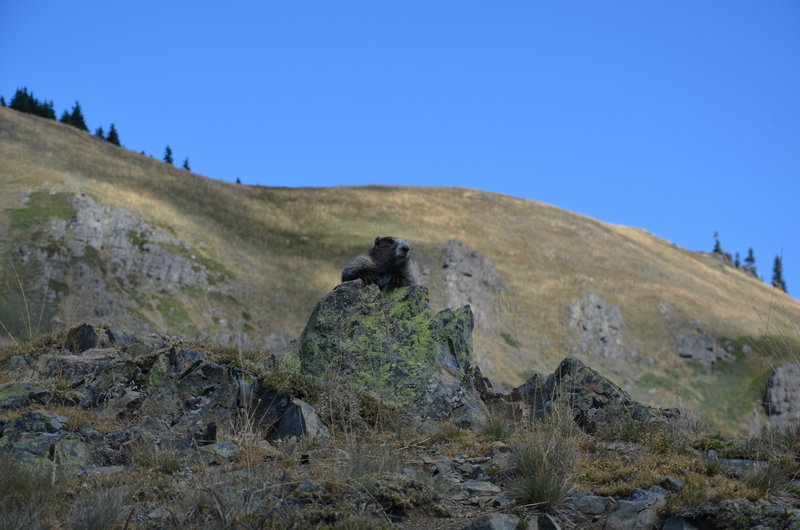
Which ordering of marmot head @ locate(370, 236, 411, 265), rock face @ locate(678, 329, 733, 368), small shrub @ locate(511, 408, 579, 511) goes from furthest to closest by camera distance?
rock face @ locate(678, 329, 733, 368) < marmot head @ locate(370, 236, 411, 265) < small shrub @ locate(511, 408, 579, 511)

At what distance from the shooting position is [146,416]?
874 centimetres

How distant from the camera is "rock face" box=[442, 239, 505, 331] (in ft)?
217

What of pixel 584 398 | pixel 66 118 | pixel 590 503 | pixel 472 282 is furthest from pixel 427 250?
pixel 66 118

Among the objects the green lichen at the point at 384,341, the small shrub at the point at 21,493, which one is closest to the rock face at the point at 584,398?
the green lichen at the point at 384,341

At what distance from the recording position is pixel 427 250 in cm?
7200

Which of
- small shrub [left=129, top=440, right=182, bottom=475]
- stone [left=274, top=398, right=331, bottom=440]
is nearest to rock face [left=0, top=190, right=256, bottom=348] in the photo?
stone [left=274, top=398, right=331, bottom=440]

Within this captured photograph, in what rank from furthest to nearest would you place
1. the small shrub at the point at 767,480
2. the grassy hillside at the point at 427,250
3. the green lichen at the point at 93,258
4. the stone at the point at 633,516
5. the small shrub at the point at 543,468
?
the grassy hillside at the point at 427,250
the green lichen at the point at 93,258
the small shrub at the point at 767,480
the small shrub at the point at 543,468
the stone at the point at 633,516

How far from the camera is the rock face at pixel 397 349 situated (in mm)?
9586

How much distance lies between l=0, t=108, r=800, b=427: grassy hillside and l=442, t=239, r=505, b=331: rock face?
4.44 ft

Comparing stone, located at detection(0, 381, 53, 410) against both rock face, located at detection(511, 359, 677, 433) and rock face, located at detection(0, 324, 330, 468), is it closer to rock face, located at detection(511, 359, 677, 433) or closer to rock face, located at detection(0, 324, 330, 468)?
rock face, located at detection(0, 324, 330, 468)

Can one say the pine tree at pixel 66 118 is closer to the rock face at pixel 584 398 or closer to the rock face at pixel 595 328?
the rock face at pixel 595 328

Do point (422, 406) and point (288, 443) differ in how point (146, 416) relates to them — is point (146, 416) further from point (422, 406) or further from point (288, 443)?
point (422, 406)

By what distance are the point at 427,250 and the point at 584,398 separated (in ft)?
205

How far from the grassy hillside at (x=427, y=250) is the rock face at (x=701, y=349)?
121cm
